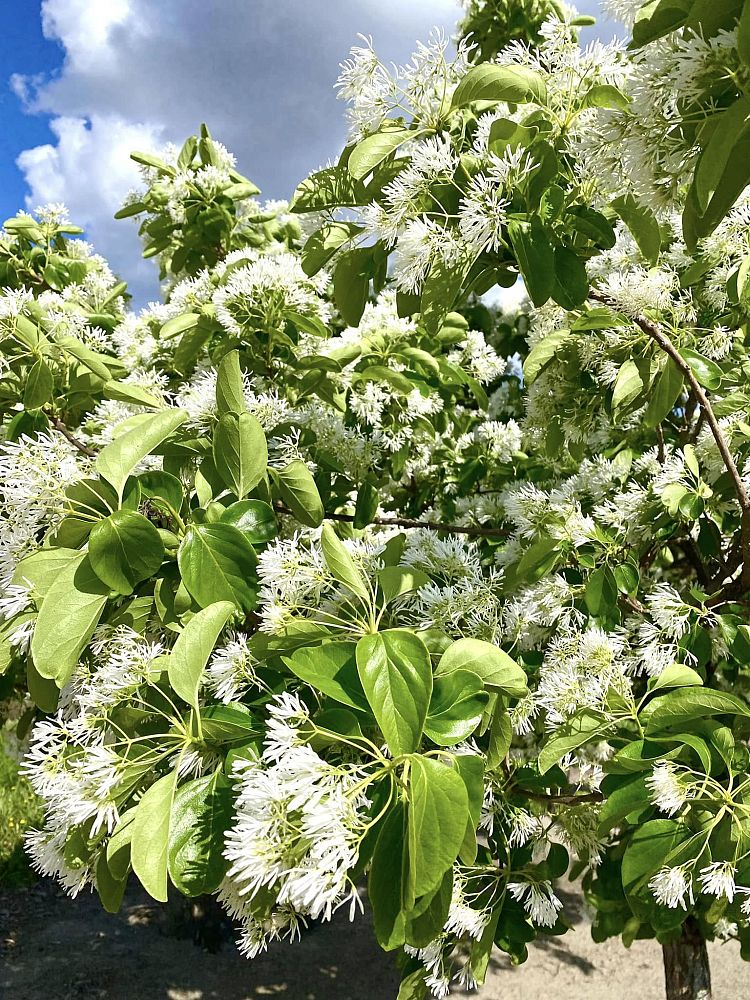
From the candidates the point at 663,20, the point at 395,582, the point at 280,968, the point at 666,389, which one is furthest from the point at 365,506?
the point at 280,968

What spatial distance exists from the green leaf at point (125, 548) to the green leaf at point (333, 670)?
0.30 m

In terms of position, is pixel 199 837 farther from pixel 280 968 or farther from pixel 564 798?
pixel 280 968

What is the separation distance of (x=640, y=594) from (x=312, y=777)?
1828 millimetres

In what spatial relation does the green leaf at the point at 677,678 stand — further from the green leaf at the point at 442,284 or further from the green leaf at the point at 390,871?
the green leaf at the point at 442,284

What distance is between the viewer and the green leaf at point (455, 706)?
3.21 feet

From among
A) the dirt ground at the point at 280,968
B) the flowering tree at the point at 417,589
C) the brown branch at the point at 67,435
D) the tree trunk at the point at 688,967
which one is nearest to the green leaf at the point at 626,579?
the flowering tree at the point at 417,589

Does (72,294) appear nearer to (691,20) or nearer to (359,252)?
(359,252)

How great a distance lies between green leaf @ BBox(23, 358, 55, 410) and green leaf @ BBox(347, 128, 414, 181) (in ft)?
3.33

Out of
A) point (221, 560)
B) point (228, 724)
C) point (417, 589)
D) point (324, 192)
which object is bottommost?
point (228, 724)

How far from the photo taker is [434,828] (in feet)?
2.65

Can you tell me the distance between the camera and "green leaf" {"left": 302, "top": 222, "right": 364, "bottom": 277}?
4.93 ft

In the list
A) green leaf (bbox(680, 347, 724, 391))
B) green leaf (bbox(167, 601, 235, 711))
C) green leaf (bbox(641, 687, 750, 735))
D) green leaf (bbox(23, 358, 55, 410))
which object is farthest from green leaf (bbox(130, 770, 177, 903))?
green leaf (bbox(680, 347, 724, 391))

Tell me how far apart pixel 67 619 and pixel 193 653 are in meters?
0.22

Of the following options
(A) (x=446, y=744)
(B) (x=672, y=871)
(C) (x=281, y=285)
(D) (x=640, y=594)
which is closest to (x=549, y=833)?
(B) (x=672, y=871)
